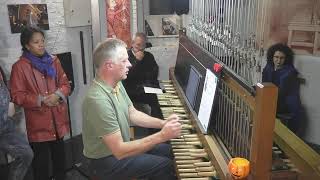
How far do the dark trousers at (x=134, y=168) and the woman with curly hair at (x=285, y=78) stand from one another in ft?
6.01

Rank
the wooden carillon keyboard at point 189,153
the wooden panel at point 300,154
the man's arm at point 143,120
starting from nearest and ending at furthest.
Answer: the wooden panel at point 300,154 → the wooden carillon keyboard at point 189,153 → the man's arm at point 143,120

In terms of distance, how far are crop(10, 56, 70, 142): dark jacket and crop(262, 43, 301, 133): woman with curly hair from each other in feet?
6.36

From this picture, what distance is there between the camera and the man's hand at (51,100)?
105 inches

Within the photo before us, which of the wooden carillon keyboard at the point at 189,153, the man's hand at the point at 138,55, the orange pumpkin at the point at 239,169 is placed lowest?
the wooden carillon keyboard at the point at 189,153

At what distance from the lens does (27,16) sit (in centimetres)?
315

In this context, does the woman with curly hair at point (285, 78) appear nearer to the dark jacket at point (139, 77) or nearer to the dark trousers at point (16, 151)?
the dark jacket at point (139, 77)

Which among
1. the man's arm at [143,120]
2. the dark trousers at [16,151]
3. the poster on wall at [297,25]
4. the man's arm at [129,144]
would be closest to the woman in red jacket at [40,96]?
the dark trousers at [16,151]

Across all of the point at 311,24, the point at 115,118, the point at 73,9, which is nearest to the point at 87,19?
the point at 73,9

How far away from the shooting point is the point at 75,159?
3451 millimetres

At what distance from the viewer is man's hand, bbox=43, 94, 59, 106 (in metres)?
2.66

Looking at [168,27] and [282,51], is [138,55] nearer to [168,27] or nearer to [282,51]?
[168,27]

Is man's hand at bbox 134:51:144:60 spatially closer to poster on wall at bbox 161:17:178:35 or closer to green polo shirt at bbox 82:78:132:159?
poster on wall at bbox 161:17:178:35

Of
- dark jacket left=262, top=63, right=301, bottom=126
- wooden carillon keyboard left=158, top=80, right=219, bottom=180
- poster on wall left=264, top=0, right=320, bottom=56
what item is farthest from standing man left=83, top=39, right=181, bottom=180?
poster on wall left=264, top=0, right=320, bottom=56

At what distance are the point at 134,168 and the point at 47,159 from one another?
4.12 feet
